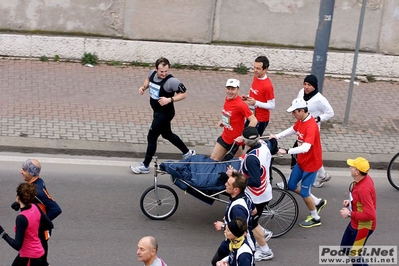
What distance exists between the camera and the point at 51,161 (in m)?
10.5

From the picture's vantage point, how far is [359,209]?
7.49 meters

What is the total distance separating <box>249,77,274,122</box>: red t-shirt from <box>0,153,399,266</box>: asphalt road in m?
1.33

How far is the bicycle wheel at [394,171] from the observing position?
1045cm

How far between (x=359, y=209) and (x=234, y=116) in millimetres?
2573

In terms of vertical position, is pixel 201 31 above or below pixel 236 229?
above

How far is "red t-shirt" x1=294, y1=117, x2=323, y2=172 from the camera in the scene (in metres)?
8.72

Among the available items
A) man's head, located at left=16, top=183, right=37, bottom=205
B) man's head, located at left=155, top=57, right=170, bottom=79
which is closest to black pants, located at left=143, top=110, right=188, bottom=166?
man's head, located at left=155, top=57, right=170, bottom=79

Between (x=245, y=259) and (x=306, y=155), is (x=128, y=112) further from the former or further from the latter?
(x=245, y=259)

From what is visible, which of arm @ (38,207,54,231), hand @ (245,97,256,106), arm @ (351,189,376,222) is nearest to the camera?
arm @ (38,207,54,231)

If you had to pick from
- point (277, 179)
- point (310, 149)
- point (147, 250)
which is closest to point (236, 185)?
point (147, 250)

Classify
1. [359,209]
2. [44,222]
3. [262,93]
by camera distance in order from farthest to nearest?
1. [262,93]
2. [359,209]
3. [44,222]

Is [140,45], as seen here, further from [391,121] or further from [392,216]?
[392,216]

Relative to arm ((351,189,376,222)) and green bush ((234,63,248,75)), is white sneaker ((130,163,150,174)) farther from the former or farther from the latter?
green bush ((234,63,248,75))

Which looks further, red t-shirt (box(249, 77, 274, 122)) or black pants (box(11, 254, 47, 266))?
red t-shirt (box(249, 77, 274, 122))
